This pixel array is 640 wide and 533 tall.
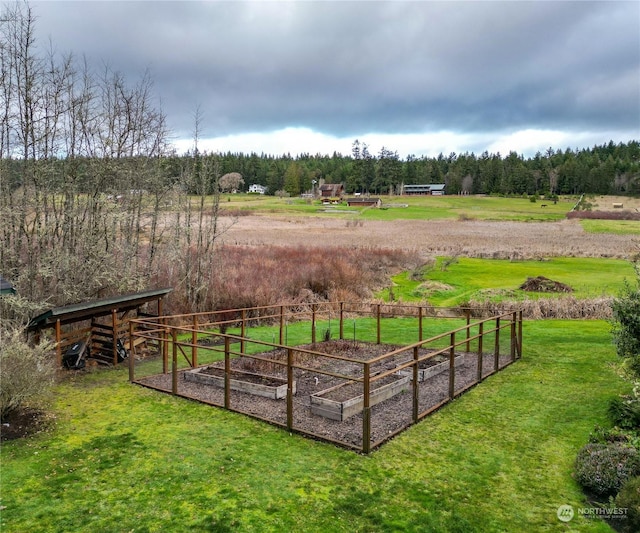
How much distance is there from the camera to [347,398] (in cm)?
962

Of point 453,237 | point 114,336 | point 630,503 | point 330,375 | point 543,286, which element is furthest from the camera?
point 453,237

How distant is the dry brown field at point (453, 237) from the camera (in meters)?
36.2

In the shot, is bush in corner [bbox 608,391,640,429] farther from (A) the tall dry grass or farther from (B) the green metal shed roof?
(A) the tall dry grass

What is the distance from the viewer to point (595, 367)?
12.1m

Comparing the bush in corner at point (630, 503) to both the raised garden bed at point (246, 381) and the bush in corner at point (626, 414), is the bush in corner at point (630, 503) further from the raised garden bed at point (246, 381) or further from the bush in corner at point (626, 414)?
the raised garden bed at point (246, 381)

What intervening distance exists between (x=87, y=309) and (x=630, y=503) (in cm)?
1040

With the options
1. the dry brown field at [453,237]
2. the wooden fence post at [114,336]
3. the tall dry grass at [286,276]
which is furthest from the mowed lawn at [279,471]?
the dry brown field at [453,237]

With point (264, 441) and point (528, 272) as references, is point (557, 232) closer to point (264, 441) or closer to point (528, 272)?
point (528, 272)

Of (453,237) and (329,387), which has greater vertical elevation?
(453,237)

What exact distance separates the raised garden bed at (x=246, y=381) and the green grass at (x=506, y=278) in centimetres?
1263

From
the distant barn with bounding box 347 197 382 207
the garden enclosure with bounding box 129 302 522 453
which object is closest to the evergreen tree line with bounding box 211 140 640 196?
the distant barn with bounding box 347 197 382 207

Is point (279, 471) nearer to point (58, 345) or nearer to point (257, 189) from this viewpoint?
point (58, 345)

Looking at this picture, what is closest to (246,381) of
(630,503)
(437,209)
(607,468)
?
(607,468)

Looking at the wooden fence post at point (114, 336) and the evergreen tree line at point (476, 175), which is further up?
the evergreen tree line at point (476, 175)
